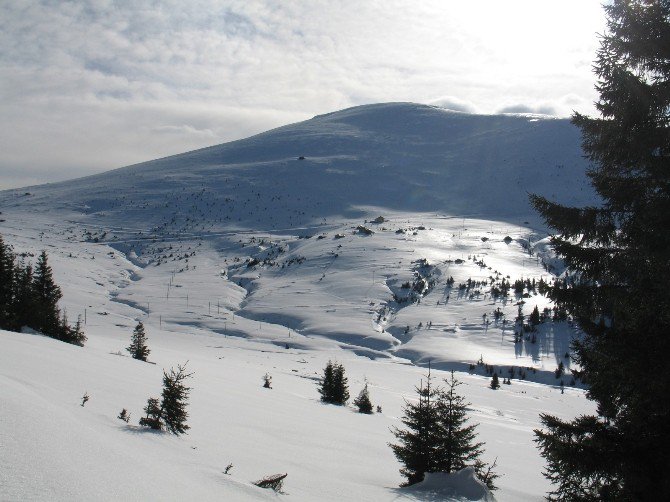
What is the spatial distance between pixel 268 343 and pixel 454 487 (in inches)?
2868

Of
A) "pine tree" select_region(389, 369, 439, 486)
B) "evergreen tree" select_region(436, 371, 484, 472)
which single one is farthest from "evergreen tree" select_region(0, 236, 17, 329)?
"evergreen tree" select_region(436, 371, 484, 472)

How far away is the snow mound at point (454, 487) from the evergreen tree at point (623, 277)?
1.53 metres

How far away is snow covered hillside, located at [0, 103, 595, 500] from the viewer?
693cm

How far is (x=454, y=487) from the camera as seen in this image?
969cm

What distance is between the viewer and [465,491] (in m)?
9.42

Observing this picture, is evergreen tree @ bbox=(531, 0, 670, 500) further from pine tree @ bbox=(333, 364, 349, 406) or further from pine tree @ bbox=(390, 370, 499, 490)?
pine tree @ bbox=(333, 364, 349, 406)

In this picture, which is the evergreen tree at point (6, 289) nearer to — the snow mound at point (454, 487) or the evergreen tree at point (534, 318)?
the snow mound at point (454, 487)

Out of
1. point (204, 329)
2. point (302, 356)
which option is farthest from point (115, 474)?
point (204, 329)

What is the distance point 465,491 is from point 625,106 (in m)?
7.07

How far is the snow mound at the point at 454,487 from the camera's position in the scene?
30.3ft

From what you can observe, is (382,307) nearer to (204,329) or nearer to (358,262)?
(358,262)

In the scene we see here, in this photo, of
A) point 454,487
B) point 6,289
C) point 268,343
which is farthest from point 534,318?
point 454,487

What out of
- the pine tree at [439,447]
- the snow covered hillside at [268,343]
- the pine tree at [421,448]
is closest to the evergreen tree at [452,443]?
the pine tree at [439,447]

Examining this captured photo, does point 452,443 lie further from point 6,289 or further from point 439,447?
point 6,289
